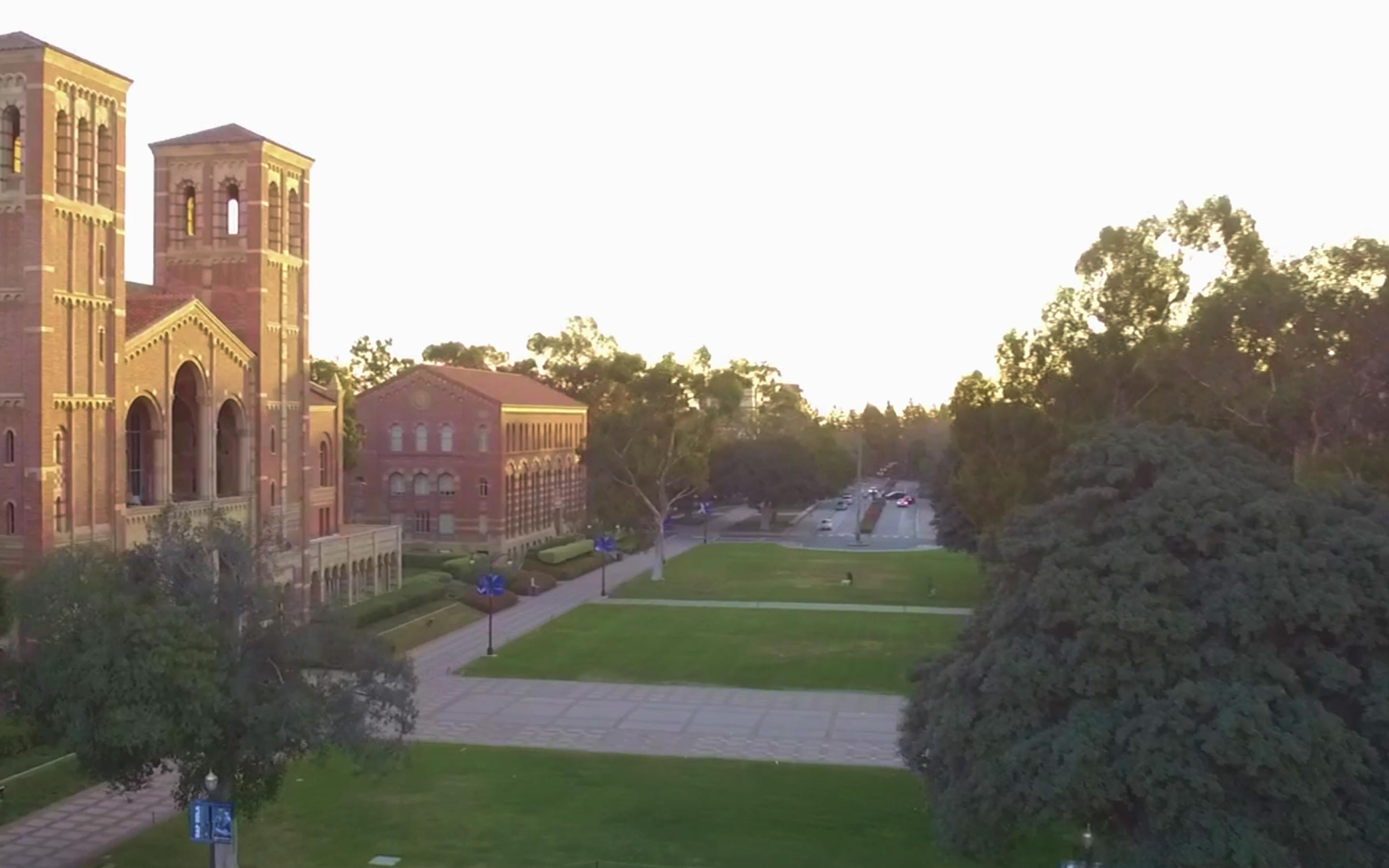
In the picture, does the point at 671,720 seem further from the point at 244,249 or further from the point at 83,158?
the point at 244,249

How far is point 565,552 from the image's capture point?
Answer: 68125 millimetres

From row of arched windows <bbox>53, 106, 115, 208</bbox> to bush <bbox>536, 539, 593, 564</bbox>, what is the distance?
34821 mm

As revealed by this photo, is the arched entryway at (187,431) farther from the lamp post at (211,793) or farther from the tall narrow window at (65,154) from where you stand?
the lamp post at (211,793)

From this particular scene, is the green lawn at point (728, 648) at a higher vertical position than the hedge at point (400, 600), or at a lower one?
lower

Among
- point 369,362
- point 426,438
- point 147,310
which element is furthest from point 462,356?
point 147,310

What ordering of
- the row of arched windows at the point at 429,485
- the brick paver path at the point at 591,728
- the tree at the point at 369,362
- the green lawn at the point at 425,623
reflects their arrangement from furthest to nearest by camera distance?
the tree at the point at 369,362
the row of arched windows at the point at 429,485
the green lawn at the point at 425,623
the brick paver path at the point at 591,728

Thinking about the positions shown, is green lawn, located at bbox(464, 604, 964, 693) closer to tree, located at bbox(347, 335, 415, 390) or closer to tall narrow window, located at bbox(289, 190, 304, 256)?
tall narrow window, located at bbox(289, 190, 304, 256)

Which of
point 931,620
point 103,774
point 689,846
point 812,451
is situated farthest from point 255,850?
point 812,451

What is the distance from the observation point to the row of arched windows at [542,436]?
240 ft

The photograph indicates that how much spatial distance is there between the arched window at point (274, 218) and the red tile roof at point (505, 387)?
25.6 metres

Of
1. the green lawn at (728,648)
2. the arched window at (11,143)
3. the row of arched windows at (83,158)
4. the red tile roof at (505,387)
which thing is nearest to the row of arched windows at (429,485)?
the red tile roof at (505,387)

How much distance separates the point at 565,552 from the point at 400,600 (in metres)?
18.7

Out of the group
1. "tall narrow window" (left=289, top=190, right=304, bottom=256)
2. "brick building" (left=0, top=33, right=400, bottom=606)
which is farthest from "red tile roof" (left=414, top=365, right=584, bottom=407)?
"tall narrow window" (left=289, top=190, right=304, bottom=256)

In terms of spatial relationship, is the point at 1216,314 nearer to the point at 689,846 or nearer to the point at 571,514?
the point at 689,846
